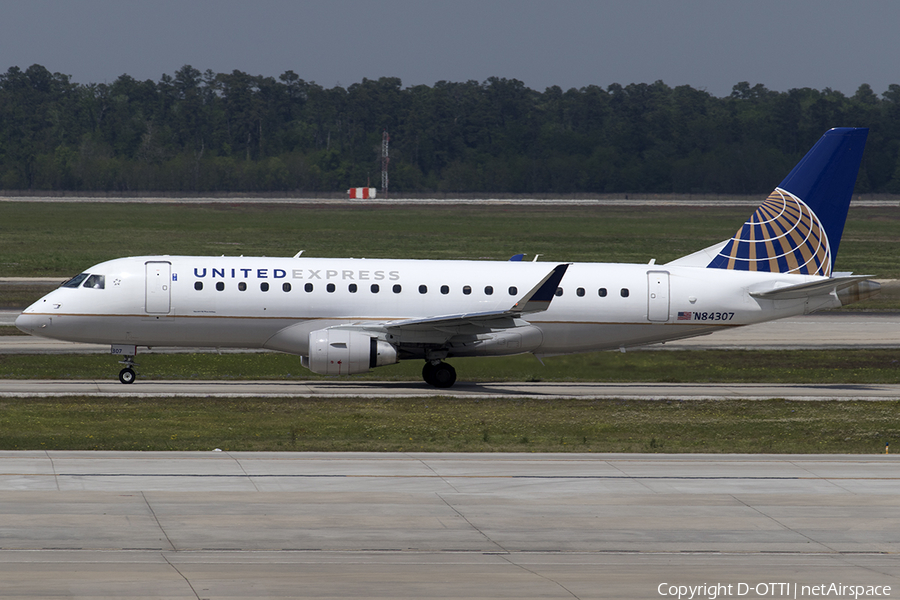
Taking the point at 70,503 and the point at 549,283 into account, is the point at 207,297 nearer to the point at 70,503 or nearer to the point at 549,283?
the point at 549,283

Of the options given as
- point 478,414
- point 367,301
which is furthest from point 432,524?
point 367,301

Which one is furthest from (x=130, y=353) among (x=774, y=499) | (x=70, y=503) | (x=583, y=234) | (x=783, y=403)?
(x=583, y=234)

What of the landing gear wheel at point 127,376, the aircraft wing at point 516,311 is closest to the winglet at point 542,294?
the aircraft wing at point 516,311

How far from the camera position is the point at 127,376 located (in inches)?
1353

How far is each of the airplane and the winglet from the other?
0.04 metres

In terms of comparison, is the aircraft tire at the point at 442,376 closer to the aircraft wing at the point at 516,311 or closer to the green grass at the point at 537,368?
→ the aircraft wing at the point at 516,311

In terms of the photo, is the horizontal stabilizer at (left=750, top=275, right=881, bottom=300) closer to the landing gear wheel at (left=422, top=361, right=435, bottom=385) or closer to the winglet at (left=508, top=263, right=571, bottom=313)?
the winglet at (left=508, top=263, right=571, bottom=313)

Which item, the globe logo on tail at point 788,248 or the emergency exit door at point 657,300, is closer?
the emergency exit door at point 657,300

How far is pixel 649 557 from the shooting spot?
52.5ft

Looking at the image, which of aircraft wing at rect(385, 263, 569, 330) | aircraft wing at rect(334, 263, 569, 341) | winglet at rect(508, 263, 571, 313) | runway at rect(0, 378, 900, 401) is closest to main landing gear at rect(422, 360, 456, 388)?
runway at rect(0, 378, 900, 401)

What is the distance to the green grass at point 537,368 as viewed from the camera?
1486 inches

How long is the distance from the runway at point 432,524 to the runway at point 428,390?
31.5 feet

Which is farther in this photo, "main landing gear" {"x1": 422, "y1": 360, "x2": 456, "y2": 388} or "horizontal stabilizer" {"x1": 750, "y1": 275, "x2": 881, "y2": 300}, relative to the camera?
"main landing gear" {"x1": 422, "y1": 360, "x2": 456, "y2": 388}

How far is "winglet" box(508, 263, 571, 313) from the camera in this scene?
33.5 metres
